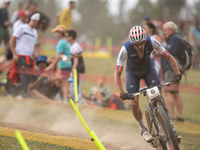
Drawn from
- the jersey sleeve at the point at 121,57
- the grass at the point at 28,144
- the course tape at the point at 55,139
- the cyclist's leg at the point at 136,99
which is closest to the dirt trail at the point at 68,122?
the course tape at the point at 55,139

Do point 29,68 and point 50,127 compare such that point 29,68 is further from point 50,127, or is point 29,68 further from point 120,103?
point 120,103

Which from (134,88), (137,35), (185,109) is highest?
(137,35)

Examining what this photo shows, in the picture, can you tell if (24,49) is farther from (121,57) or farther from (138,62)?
(138,62)

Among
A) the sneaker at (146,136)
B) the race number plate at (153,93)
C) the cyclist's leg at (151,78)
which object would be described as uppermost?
the cyclist's leg at (151,78)

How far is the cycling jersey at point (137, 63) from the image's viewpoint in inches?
199

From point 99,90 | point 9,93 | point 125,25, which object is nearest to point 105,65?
point 99,90

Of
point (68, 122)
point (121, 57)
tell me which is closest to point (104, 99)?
point (68, 122)

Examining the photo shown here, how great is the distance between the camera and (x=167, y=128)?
420 cm

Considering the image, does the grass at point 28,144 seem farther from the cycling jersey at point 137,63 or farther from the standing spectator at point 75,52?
the standing spectator at point 75,52

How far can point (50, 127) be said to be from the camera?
6.16m

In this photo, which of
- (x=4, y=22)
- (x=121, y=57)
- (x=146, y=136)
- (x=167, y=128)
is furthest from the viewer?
(x=4, y=22)

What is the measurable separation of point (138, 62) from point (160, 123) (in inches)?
48.8

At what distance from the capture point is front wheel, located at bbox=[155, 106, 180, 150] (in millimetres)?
4137

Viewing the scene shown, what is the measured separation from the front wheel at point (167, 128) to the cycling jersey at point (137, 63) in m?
0.92
